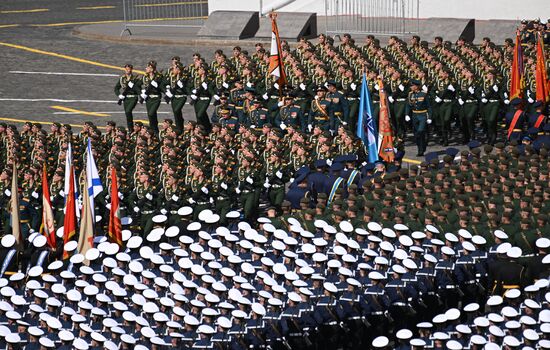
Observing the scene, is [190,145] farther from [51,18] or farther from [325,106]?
[51,18]

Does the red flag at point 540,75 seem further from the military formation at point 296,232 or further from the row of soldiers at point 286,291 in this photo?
the row of soldiers at point 286,291

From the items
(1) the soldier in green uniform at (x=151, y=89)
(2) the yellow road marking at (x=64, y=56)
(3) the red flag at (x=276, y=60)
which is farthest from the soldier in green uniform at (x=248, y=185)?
(2) the yellow road marking at (x=64, y=56)

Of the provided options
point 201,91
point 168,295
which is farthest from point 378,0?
point 168,295

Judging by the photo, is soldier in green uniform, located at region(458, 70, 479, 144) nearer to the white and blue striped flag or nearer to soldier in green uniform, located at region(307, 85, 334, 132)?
soldier in green uniform, located at region(307, 85, 334, 132)

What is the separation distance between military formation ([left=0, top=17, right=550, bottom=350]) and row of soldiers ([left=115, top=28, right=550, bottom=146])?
6cm

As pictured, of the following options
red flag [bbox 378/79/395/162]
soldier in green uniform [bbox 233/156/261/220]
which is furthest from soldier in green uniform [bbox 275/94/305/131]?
soldier in green uniform [bbox 233/156/261/220]

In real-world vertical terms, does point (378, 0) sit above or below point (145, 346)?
above

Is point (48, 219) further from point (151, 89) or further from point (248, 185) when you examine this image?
point (151, 89)

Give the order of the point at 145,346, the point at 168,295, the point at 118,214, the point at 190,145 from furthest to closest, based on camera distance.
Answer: the point at 190,145 < the point at 118,214 < the point at 168,295 < the point at 145,346

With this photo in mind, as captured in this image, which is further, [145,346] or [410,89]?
[410,89]

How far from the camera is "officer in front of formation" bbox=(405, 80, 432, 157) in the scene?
36594 mm

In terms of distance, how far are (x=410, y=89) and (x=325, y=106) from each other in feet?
6.94

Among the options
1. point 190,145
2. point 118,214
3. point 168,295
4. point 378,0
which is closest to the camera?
point 168,295

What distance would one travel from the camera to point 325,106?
3631 centimetres
